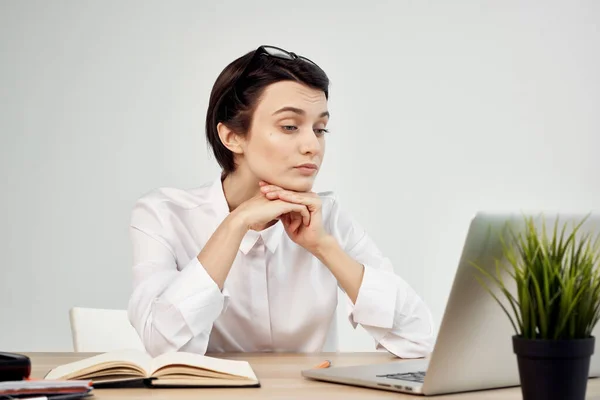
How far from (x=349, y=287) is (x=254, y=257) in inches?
13.8

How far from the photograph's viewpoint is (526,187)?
4.39 metres

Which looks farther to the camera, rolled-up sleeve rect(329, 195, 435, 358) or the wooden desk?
rolled-up sleeve rect(329, 195, 435, 358)

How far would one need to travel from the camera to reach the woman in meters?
1.78

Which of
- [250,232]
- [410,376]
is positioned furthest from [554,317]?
[250,232]

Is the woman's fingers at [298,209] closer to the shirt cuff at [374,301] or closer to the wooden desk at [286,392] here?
the shirt cuff at [374,301]

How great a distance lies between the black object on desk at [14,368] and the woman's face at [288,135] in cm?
92

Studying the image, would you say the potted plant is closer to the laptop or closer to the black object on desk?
the laptop

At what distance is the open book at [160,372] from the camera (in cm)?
127

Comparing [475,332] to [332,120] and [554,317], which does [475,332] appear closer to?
[554,317]

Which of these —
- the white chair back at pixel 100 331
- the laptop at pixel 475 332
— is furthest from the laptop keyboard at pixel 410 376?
the white chair back at pixel 100 331

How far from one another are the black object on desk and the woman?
1.72 feet

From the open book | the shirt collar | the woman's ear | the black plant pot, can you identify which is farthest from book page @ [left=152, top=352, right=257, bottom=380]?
the woman's ear

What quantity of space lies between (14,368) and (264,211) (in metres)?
0.82

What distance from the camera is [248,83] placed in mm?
2109
